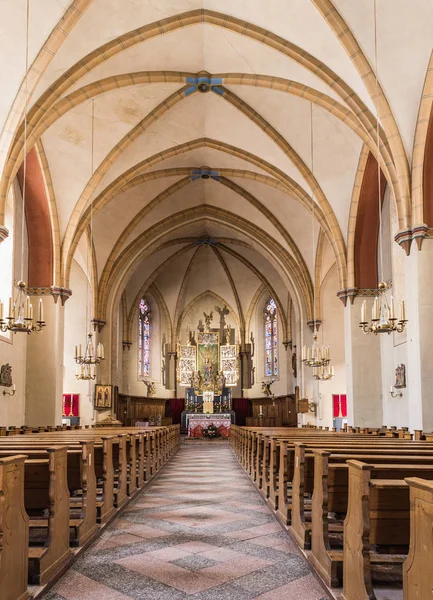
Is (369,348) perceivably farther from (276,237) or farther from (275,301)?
(275,301)

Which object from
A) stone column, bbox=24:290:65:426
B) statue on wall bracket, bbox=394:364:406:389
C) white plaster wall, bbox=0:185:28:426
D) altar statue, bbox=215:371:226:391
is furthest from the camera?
altar statue, bbox=215:371:226:391

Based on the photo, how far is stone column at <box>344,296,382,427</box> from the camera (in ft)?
59.2

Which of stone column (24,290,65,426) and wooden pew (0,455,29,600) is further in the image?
stone column (24,290,65,426)

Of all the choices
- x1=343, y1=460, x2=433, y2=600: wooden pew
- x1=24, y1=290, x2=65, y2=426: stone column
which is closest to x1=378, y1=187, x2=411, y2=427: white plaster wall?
x1=24, y1=290, x2=65, y2=426: stone column

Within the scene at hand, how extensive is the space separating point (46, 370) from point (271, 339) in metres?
18.1

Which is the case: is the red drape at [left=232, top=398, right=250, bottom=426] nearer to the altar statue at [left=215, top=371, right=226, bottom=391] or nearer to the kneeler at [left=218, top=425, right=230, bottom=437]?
the altar statue at [left=215, top=371, right=226, bottom=391]

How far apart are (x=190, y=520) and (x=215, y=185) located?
17.7 metres

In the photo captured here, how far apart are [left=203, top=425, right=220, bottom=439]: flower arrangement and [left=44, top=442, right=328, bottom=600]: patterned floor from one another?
20.3 m

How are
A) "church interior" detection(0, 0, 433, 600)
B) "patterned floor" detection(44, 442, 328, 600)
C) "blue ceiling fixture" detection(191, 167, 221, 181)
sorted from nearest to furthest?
"patterned floor" detection(44, 442, 328, 600) < "church interior" detection(0, 0, 433, 600) < "blue ceiling fixture" detection(191, 167, 221, 181)

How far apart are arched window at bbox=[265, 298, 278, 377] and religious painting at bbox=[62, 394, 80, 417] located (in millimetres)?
12636

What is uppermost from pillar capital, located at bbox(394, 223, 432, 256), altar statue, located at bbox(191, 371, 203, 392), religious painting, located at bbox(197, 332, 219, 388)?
pillar capital, located at bbox(394, 223, 432, 256)

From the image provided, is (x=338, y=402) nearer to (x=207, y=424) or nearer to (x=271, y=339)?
(x=207, y=424)

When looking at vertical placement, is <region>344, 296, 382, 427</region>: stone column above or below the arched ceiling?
below

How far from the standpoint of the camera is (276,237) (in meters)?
25.4
